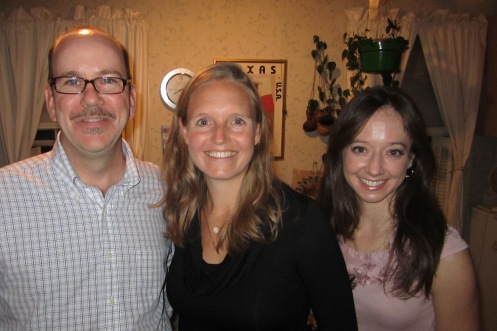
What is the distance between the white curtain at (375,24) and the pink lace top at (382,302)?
7.44ft

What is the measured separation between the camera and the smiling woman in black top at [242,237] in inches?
43.4

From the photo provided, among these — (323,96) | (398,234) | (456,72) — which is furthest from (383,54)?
(456,72)

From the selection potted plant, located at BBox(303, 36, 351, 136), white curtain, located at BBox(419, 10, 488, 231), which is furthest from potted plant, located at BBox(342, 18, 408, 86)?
white curtain, located at BBox(419, 10, 488, 231)

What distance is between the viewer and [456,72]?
3293 mm

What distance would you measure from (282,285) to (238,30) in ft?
8.70

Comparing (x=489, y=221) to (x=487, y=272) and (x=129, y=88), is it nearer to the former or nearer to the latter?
(x=487, y=272)

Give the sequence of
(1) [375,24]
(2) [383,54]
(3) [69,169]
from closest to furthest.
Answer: (3) [69,169] < (2) [383,54] < (1) [375,24]

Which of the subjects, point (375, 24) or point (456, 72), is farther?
point (456, 72)

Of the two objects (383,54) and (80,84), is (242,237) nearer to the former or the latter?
(80,84)

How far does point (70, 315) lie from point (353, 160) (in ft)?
3.65

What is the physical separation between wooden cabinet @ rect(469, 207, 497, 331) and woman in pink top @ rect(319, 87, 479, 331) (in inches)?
86.1

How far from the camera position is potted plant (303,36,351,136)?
126 inches

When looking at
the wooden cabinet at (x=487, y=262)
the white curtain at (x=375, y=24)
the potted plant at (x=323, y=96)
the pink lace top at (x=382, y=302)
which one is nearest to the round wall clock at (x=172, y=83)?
the potted plant at (x=323, y=96)

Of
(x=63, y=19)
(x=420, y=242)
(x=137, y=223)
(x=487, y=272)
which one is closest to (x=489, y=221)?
(x=487, y=272)
